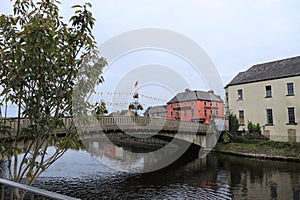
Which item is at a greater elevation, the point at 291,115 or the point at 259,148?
the point at 291,115

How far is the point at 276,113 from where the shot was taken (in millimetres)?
28703

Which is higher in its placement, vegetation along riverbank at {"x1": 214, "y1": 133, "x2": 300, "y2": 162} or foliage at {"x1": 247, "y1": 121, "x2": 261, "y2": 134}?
foliage at {"x1": 247, "y1": 121, "x2": 261, "y2": 134}

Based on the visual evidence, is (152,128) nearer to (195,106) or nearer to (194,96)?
(195,106)

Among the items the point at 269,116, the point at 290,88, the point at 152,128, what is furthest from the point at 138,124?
the point at 290,88

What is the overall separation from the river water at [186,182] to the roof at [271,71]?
37.2ft

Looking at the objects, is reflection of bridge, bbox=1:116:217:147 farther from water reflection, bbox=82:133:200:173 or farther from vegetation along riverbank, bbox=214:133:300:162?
water reflection, bbox=82:133:200:173

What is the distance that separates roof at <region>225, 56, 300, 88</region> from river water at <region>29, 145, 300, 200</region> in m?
11.3

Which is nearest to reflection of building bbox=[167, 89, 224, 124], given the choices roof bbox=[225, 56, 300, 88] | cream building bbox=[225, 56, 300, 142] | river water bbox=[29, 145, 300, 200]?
roof bbox=[225, 56, 300, 88]

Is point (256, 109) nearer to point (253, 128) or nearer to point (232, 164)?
point (253, 128)

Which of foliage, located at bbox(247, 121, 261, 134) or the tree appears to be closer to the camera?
the tree

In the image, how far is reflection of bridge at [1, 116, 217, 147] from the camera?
1755 cm

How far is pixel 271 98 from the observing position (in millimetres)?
29250

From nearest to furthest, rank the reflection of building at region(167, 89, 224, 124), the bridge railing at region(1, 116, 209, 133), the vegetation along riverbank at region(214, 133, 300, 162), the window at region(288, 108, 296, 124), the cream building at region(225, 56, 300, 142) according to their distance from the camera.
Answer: the bridge railing at region(1, 116, 209, 133) < the vegetation along riverbank at region(214, 133, 300, 162) < the cream building at region(225, 56, 300, 142) < the window at region(288, 108, 296, 124) < the reflection of building at region(167, 89, 224, 124)

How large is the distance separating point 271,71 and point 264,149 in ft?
35.6
